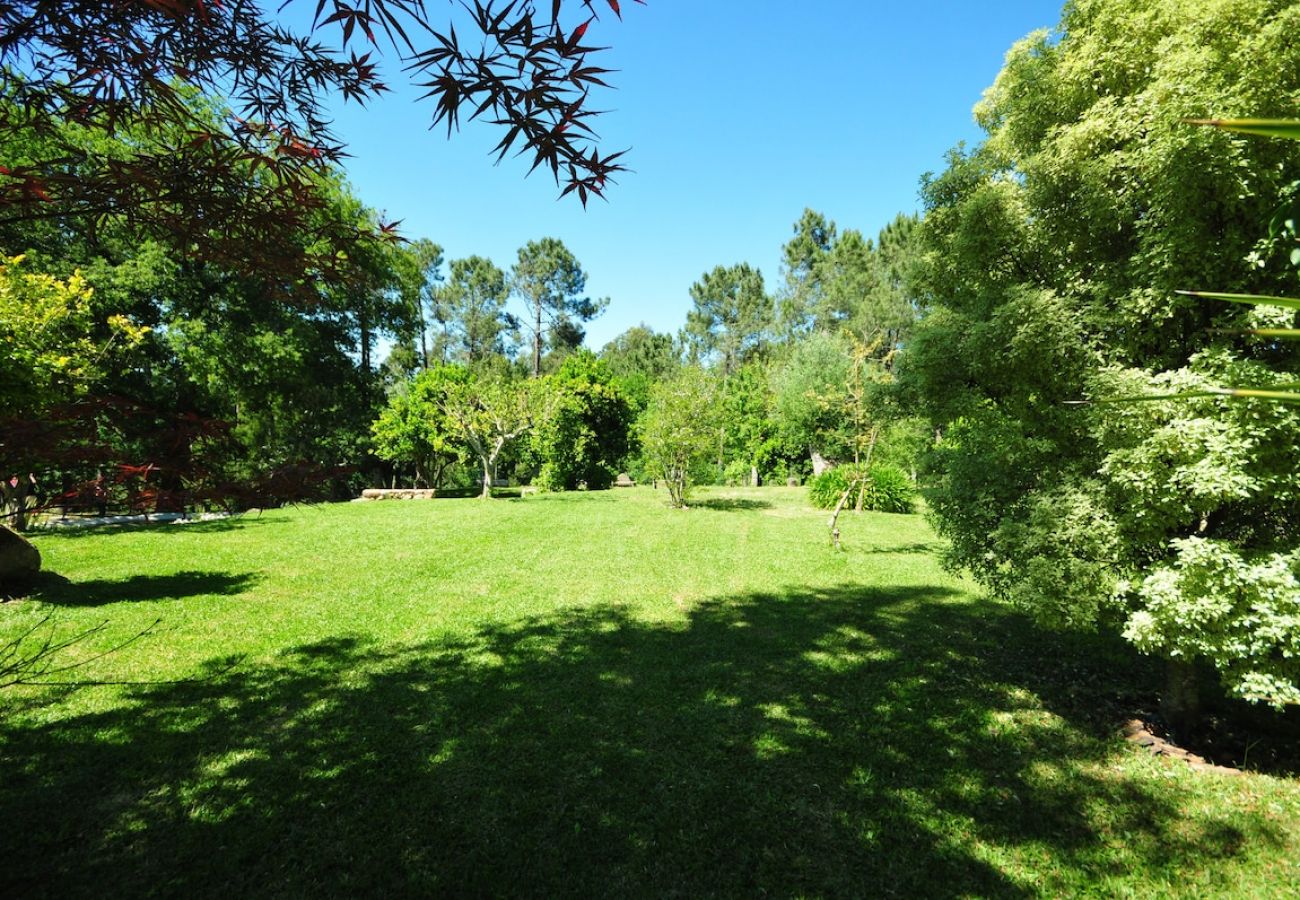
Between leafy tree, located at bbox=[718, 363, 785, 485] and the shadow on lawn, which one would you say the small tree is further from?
the shadow on lawn

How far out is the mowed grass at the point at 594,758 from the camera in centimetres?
294

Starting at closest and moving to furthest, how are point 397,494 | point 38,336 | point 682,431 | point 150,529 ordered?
point 38,336 < point 150,529 < point 682,431 < point 397,494

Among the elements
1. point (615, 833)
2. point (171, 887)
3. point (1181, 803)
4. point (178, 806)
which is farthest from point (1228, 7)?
point (178, 806)

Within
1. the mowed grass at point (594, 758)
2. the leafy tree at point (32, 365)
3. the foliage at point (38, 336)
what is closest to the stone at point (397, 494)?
the leafy tree at point (32, 365)

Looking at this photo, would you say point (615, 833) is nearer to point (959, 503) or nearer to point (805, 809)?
point (805, 809)

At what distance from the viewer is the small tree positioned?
1670 cm

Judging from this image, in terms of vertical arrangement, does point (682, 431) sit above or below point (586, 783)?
above

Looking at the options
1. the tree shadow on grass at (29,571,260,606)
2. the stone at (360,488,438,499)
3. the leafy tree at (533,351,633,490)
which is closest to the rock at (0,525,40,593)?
the tree shadow on grass at (29,571,260,606)

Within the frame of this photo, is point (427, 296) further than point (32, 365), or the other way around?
point (427, 296)

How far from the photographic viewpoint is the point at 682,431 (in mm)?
16578

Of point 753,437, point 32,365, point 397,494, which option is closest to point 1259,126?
point 32,365

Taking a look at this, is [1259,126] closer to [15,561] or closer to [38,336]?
[15,561]

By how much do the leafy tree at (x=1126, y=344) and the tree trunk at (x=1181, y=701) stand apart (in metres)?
0.02

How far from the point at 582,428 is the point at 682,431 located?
22.6ft
